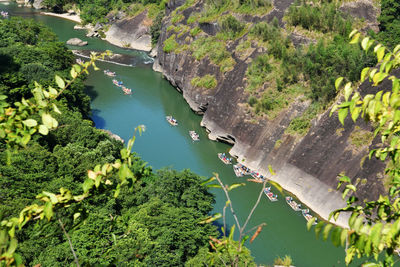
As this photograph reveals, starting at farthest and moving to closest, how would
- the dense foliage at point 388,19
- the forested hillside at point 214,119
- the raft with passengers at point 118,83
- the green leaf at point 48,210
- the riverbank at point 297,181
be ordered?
the raft with passengers at point 118,83
the dense foliage at point 388,19
the riverbank at point 297,181
the forested hillside at point 214,119
the green leaf at point 48,210

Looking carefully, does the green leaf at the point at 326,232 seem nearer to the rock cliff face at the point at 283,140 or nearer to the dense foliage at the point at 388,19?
the rock cliff face at the point at 283,140

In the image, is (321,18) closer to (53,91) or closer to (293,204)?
(293,204)

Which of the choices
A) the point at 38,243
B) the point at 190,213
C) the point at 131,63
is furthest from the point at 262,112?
the point at 131,63

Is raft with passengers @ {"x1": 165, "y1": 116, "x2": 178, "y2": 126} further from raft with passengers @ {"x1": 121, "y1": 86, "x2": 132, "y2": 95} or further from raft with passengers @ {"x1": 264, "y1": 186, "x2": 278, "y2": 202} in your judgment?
raft with passengers @ {"x1": 264, "y1": 186, "x2": 278, "y2": 202}

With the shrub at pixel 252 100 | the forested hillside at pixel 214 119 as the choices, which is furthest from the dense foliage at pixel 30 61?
the shrub at pixel 252 100

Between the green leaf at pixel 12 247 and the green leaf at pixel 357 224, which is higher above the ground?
the green leaf at pixel 357 224

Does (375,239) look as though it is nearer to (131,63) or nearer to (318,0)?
(318,0)

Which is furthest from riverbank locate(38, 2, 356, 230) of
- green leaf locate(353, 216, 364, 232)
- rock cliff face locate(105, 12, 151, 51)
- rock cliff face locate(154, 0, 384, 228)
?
rock cliff face locate(105, 12, 151, 51)
